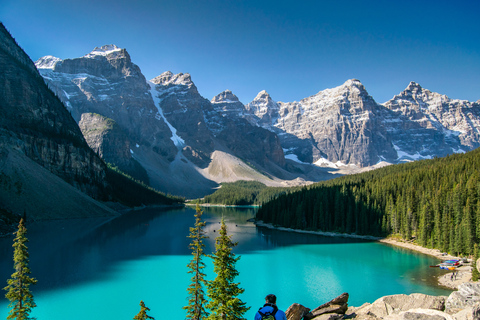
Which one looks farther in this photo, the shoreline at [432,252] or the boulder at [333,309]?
the shoreline at [432,252]

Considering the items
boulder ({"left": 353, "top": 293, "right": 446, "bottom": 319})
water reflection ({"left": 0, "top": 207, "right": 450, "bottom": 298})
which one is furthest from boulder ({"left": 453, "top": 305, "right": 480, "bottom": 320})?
water reflection ({"left": 0, "top": 207, "right": 450, "bottom": 298})

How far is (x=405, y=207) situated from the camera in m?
63.9

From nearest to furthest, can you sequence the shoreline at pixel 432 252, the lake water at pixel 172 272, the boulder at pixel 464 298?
the boulder at pixel 464 298
the lake water at pixel 172 272
the shoreline at pixel 432 252

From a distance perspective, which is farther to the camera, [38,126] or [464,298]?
[38,126]

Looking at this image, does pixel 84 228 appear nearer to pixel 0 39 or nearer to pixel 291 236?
pixel 291 236

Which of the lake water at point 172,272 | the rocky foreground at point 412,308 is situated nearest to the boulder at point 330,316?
the rocky foreground at point 412,308

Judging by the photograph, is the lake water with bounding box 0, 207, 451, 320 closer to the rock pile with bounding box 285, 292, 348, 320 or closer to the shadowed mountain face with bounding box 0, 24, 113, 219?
the rock pile with bounding box 285, 292, 348, 320

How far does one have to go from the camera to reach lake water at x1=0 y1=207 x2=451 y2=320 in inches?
1082

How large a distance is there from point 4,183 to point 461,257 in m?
89.2

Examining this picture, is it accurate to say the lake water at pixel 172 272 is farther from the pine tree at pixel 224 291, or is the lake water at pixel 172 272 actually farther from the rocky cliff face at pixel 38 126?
the rocky cliff face at pixel 38 126

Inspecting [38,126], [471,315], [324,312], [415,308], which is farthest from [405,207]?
[38,126]

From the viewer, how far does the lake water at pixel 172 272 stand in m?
27.5

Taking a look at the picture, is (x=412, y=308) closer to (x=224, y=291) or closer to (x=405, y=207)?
(x=224, y=291)

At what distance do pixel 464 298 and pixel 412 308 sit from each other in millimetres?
1964
